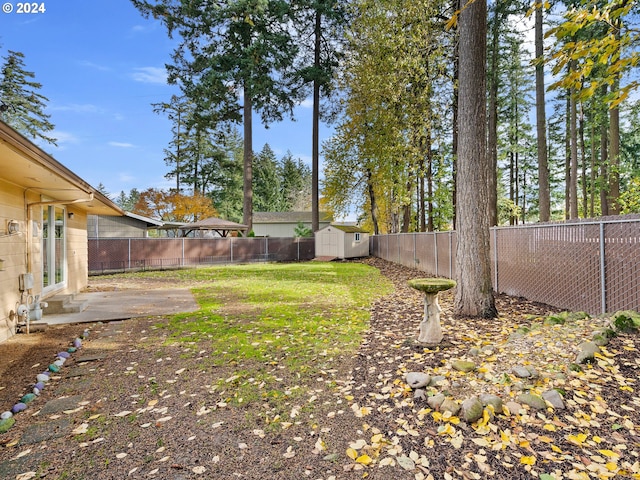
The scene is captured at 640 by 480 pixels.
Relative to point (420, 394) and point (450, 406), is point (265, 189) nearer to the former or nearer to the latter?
point (420, 394)

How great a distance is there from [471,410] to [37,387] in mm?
3868

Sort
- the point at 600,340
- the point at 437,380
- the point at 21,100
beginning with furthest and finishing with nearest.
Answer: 1. the point at 21,100
2. the point at 600,340
3. the point at 437,380

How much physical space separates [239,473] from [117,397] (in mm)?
1688

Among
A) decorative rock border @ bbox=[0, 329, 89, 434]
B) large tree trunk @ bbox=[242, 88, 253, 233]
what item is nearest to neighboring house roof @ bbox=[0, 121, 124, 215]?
decorative rock border @ bbox=[0, 329, 89, 434]

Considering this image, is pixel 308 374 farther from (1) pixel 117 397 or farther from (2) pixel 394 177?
(2) pixel 394 177

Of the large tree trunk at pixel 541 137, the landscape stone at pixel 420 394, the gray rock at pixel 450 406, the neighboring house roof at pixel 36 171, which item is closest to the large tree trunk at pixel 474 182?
the landscape stone at pixel 420 394

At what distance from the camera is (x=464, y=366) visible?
299 centimetres

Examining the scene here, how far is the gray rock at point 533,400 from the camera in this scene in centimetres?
237

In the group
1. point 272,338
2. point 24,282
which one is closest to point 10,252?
point 24,282

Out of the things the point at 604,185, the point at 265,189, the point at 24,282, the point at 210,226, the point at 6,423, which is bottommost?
the point at 6,423

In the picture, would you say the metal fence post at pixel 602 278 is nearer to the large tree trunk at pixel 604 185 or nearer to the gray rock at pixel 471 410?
the gray rock at pixel 471 410

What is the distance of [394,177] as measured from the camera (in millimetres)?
16422

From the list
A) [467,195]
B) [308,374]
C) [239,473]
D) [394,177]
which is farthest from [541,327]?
[394,177]

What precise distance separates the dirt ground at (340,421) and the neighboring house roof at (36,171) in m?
2.32
